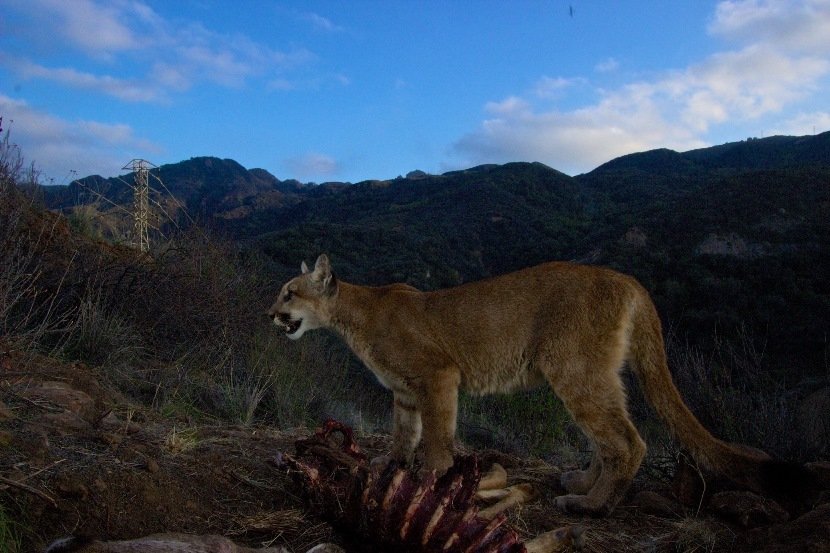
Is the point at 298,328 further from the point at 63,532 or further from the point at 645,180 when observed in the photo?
the point at 645,180

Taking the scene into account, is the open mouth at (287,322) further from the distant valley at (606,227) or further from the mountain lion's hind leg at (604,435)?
the distant valley at (606,227)

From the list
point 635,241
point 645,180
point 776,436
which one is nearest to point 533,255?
point 635,241

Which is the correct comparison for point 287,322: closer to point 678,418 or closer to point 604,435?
point 604,435

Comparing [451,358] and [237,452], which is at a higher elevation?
[451,358]

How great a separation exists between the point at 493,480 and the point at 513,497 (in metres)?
0.21

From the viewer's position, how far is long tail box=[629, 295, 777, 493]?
4430 millimetres

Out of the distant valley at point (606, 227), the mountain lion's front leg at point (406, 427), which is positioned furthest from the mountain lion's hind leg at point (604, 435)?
the distant valley at point (606, 227)

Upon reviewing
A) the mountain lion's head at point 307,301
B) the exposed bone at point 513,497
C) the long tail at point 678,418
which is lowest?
the exposed bone at point 513,497

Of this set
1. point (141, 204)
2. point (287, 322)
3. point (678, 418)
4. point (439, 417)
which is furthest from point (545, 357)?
point (141, 204)

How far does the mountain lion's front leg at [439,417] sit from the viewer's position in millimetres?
5116

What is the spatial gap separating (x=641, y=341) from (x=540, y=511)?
1546 mm

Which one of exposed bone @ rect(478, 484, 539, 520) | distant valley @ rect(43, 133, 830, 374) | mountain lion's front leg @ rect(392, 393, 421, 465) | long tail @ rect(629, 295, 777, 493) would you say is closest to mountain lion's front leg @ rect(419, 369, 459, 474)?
mountain lion's front leg @ rect(392, 393, 421, 465)

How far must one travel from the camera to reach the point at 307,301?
255 inches

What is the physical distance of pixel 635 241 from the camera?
27.2 metres
